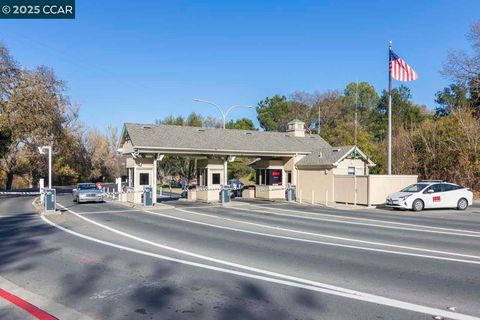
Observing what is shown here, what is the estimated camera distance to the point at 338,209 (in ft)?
87.8

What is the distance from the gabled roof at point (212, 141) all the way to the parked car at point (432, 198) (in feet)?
36.5

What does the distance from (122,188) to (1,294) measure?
2665 cm

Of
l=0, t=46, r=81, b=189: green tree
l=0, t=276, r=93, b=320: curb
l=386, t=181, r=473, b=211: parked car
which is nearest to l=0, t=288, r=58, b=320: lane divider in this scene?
l=0, t=276, r=93, b=320: curb

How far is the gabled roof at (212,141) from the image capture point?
30.7m

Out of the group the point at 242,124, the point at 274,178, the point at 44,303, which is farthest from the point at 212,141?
the point at 242,124

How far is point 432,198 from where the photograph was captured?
2489 cm

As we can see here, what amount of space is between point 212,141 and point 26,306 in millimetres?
27185

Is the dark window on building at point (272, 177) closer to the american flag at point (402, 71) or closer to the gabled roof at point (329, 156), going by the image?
the gabled roof at point (329, 156)

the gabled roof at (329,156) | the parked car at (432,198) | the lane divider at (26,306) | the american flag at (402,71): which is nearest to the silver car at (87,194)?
the gabled roof at (329,156)

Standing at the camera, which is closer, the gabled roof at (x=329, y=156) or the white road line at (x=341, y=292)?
the white road line at (x=341, y=292)

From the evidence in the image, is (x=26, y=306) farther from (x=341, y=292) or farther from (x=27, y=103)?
(x=27, y=103)

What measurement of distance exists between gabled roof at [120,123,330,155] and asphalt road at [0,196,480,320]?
14.0 m

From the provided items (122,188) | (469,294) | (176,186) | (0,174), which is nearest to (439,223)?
(469,294)

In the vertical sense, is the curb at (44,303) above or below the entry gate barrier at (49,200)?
below
